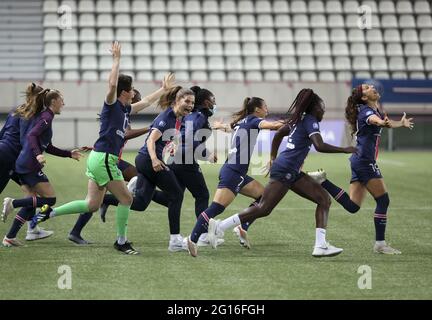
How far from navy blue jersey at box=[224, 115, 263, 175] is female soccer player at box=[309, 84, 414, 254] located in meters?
0.91

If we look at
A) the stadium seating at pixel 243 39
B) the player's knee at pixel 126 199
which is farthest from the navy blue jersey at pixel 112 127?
the stadium seating at pixel 243 39

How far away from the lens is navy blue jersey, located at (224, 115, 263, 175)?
10836 mm

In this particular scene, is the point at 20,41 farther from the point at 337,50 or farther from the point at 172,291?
the point at 172,291

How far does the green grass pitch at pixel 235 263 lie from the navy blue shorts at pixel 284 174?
830 mm

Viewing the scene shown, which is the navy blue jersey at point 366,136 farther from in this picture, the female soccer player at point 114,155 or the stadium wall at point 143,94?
the stadium wall at point 143,94

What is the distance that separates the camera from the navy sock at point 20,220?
36.2 feet

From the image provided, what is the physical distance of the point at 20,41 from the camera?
1332 inches

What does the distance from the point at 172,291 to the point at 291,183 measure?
2.55 metres

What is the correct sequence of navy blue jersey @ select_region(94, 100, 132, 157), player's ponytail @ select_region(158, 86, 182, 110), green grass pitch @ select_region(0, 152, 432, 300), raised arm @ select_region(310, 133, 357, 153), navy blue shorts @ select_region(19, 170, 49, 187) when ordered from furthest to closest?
navy blue shorts @ select_region(19, 170, 49, 187) < player's ponytail @ select_region(158, 86, 182, 110) < navy blue jersey @ select_region(94, 100, 132, 157) < raised arm @ select_region(310, 133, 357, 153) < green grass pitch @ select_region(0, 152, 432, 300)

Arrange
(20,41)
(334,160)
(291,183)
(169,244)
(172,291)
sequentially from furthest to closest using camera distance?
(20,41), (334,160), (169,244), (291,183), (172,291)

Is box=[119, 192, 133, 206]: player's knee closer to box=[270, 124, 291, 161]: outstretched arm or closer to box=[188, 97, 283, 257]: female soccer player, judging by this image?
box=[188, 97, 283, 257]: female soccer player

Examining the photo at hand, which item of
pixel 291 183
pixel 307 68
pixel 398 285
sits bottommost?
pixel 398 285

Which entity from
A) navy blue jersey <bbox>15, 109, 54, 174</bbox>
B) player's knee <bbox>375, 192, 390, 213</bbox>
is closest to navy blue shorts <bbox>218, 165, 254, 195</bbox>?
player's knee <bbox>375, 192, 390, 213</bbox>

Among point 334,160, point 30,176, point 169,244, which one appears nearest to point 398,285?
point 169,244
